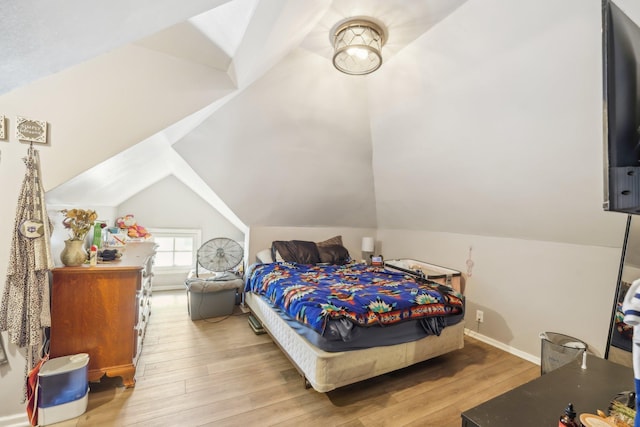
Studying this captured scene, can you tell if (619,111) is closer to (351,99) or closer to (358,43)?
(358,43)

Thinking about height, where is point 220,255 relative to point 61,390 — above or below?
above

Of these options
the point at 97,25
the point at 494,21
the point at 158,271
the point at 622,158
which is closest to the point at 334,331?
the point at 622,158

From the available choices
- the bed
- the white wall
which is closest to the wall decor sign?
the bed

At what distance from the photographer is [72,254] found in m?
1.84

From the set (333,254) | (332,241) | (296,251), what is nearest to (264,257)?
(296,251)

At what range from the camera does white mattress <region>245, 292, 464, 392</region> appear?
1.84m

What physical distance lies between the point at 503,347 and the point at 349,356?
1.98 m

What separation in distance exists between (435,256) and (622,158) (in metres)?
3.08

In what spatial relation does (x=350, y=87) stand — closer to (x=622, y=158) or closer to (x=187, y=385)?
(x=622, y=158)

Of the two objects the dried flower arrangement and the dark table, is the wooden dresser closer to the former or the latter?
the dried flower arrangement

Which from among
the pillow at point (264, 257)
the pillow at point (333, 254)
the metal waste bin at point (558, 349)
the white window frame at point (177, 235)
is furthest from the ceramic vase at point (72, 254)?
the metal waste bin at point (558, 349)

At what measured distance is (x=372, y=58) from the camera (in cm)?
187

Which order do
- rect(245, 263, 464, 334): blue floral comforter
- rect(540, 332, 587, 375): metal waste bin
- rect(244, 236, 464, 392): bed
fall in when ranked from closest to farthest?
rect(244, 236, 464, 392): bed < rect(245, 263, 464, 334): blue floral comforter < rect(540, 332, 587, 375): metal waste bin

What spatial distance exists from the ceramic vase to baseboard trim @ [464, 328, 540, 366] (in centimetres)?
382
